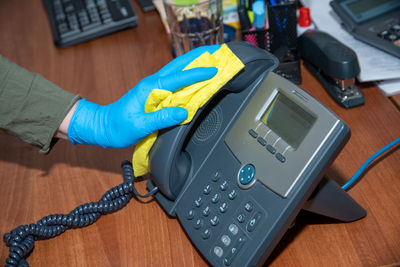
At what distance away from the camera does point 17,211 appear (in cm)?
73

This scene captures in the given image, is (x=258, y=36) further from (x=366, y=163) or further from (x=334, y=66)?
(x=366, y=163)

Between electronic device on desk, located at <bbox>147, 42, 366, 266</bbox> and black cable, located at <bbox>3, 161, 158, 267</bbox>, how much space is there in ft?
0.22

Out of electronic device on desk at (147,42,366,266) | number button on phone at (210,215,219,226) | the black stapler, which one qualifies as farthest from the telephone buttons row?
the black stapler

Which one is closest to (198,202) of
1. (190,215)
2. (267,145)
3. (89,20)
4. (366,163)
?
(190,215)

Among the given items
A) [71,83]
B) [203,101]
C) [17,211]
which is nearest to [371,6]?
[203,101]

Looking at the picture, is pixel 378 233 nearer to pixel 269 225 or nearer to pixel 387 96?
pixel 269 225

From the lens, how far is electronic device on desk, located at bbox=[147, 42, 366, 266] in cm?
50

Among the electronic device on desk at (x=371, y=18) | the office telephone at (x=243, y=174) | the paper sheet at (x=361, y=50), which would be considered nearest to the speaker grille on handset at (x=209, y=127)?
the office telephone at (x=243, y=174)

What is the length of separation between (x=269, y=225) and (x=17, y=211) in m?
0.46

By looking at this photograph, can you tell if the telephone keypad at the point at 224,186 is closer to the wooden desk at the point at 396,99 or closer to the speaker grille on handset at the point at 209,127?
the speaker grille on handset at the point at 209,127

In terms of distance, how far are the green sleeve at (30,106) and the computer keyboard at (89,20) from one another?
1.40 ft

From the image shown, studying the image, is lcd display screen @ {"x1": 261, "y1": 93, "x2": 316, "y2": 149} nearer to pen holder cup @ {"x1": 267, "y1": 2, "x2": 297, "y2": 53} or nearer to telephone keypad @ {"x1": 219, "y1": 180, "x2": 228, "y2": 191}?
telephone keypad @ {"x1": 219, "y1": 180, "x2": 228, "y2": 191}

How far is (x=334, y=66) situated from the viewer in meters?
0.77

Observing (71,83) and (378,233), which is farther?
(71,83)
